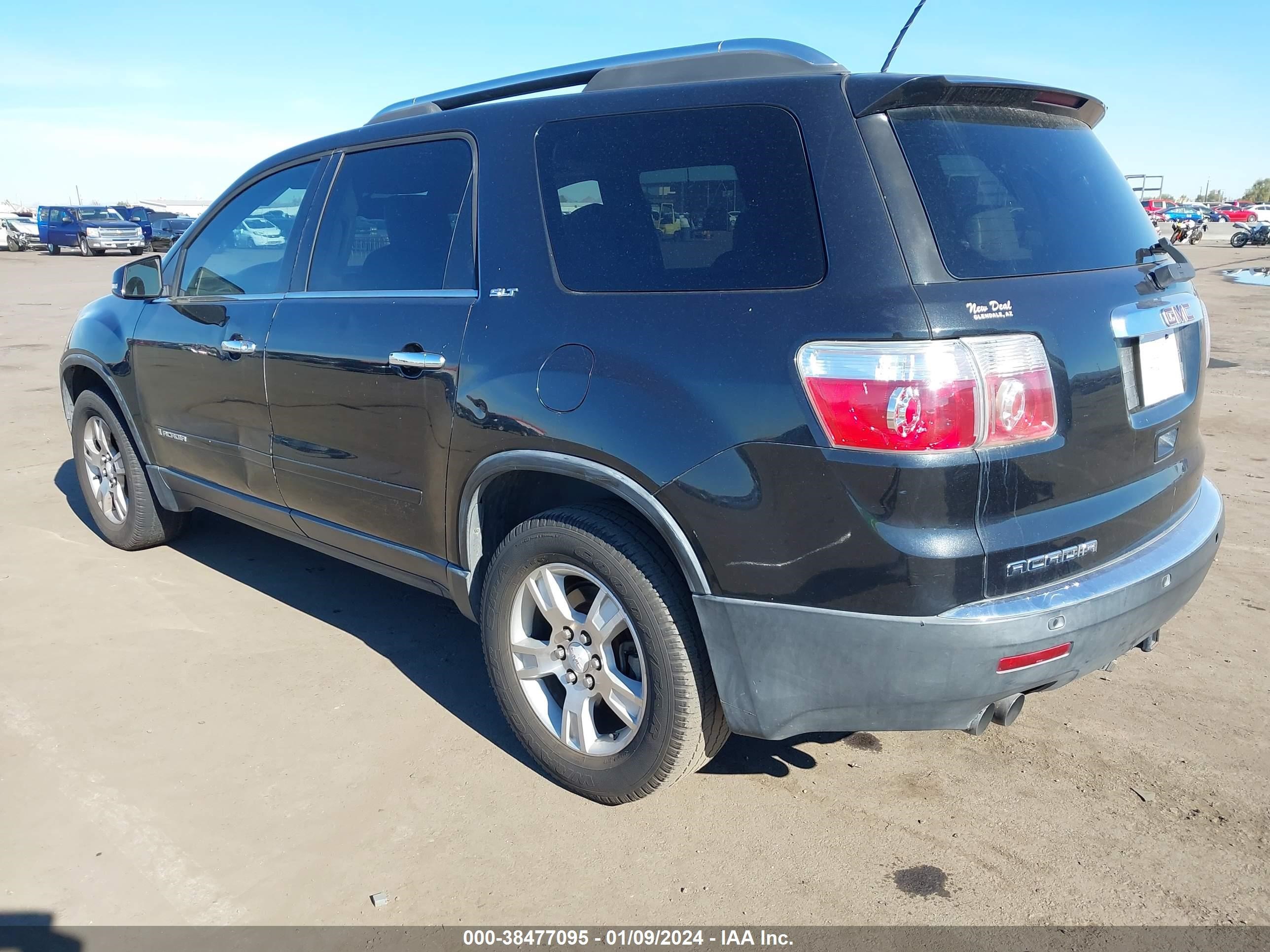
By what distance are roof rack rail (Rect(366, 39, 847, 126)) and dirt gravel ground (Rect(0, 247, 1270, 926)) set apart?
6.83ft

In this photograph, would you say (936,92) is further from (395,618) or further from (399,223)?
(395,618)

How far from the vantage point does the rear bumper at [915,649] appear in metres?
2.23

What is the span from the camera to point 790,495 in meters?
2.29

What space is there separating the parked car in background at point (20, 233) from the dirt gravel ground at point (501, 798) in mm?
41837

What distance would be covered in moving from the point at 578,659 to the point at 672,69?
1.72 metres

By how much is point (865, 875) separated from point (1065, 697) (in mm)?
1315

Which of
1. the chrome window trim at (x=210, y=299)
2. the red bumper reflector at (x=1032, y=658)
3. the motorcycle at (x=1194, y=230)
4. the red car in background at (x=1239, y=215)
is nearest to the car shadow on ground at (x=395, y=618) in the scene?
the red bumper reflector at (x=1032, y=658)

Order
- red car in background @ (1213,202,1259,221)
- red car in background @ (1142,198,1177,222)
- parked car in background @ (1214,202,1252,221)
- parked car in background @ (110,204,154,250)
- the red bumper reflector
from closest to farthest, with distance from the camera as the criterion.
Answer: the red bumper reflector
parked car in background @ (110,204,154,250)
red car in background @ (1142,198,1177,222)
red car in background @ (1213,202,1259,221)
parked car in background @ (1214,202,1252,221)

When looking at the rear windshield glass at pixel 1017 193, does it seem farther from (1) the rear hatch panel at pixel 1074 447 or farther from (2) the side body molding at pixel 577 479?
(2) the side body molding at pixel 577 479

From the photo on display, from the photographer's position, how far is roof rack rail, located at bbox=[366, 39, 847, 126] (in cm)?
255

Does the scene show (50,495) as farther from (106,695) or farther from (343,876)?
(343,876)

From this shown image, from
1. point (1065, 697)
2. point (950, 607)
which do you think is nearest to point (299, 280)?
point (950, 607)

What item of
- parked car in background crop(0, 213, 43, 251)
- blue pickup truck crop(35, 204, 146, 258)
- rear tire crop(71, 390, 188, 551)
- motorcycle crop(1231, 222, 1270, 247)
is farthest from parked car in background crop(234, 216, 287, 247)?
motorcycle crop(1231, 222, 1270, 247)

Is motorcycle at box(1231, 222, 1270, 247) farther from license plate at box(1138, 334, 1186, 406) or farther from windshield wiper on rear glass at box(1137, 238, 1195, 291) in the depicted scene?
license plate at box(1138, 334, 1186, 406)
